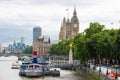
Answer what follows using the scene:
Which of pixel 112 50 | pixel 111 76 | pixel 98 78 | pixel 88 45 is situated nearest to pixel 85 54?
pixel 88 45

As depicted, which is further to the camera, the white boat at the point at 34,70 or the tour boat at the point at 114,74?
the white boat at the point at 34,70

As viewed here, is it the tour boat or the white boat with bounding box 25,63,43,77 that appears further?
the white boat with bounding box 25,63,43,77

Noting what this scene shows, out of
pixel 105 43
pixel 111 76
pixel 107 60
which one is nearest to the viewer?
pixel 111 76

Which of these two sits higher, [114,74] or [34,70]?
[34,70]

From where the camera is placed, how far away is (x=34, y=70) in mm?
105438

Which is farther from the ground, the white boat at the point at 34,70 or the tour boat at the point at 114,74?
the white boat at the point at 34,70

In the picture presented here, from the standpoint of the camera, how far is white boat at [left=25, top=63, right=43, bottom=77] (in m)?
105

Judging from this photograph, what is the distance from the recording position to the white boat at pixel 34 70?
105000 mm

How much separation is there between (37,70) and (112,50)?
1657 cm

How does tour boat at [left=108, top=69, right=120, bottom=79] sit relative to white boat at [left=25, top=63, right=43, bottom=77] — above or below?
below

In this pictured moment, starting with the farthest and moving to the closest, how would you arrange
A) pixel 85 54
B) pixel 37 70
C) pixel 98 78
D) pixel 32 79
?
pixel 85 54 → pixel 37 70 → pixel 32 79 → pixel 98 78

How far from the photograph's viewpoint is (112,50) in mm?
108938

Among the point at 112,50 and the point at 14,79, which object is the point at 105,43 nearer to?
the point at 112,50

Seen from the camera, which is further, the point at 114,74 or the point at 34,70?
the point at 34,70
